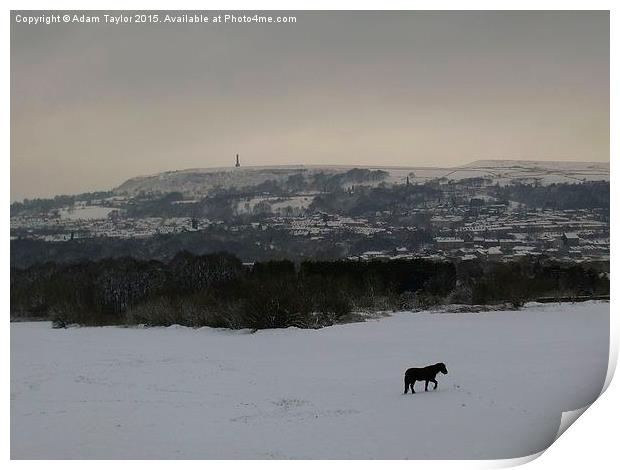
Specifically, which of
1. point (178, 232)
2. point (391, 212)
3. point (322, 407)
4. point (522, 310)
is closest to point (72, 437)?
point (322, 407)

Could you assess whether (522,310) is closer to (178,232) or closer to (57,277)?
(178,232)

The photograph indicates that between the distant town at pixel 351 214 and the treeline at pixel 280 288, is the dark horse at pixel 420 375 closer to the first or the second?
the distant town at pixel 351 214

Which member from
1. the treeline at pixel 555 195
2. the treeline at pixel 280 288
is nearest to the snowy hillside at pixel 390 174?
the treeline at pixel 555 195

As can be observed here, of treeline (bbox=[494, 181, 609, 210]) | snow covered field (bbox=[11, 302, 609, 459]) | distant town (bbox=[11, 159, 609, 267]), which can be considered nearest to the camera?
snow covered field (bbox=[11, 302, 609, 459])

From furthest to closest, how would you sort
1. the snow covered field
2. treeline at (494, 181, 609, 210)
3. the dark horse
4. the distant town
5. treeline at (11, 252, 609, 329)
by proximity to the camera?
treeline at (11, 252, 609, 329) < the distant town < treeline at (494, 181, 609, 210) < the dark horse < the snow covered field

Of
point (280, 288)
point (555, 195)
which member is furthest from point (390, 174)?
point (280, 288)

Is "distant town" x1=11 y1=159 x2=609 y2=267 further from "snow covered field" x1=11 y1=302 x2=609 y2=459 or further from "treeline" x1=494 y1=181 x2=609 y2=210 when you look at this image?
"snow covered field" x1=11 y1=302 x2=609 y2=459

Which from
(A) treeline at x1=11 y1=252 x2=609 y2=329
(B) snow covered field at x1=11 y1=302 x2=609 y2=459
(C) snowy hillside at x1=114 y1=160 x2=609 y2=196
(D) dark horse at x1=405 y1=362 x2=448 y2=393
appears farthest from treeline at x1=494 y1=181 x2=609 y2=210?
(D) dark horse at x1=405 y1=362 x2=448 y2=393
